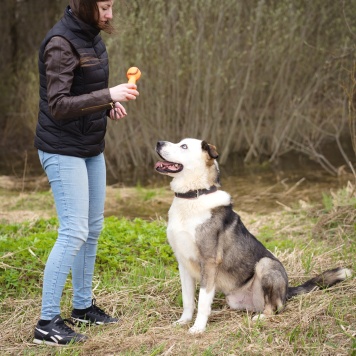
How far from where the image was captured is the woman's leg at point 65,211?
375 cm

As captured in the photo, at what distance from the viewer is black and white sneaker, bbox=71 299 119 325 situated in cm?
421

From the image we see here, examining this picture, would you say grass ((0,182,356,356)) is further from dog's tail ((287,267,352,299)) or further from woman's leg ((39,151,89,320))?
woman's leg ((39,151,89,320))

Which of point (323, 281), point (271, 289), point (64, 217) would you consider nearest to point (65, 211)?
point (64, 217)

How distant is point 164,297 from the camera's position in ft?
15.3

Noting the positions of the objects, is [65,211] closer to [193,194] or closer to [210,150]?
[193,194]

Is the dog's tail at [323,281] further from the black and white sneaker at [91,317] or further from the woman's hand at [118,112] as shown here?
the woman's hand at [118,112]

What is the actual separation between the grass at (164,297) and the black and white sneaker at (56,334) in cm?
6

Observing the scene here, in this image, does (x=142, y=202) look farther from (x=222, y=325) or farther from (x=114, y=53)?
(x=222, y=325)

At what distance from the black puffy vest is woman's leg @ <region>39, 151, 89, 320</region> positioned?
0.07 meters

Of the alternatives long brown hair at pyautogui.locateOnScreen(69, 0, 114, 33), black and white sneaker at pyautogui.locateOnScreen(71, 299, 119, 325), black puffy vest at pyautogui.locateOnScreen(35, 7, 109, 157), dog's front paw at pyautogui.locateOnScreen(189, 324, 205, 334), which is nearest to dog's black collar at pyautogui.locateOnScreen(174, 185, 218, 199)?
black puffy vest at pyautogui.locateOnScreen(35, 7, 109, 157)

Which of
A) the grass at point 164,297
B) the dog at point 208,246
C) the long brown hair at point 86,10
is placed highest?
the long brown hair at point 86,10

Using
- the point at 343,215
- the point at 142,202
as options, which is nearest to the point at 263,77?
the point at 142,202

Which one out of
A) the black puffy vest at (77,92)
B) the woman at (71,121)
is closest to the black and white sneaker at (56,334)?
the woman at (71,121)

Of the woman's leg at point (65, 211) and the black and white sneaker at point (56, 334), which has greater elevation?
the woman's leg at point (65, 211)
